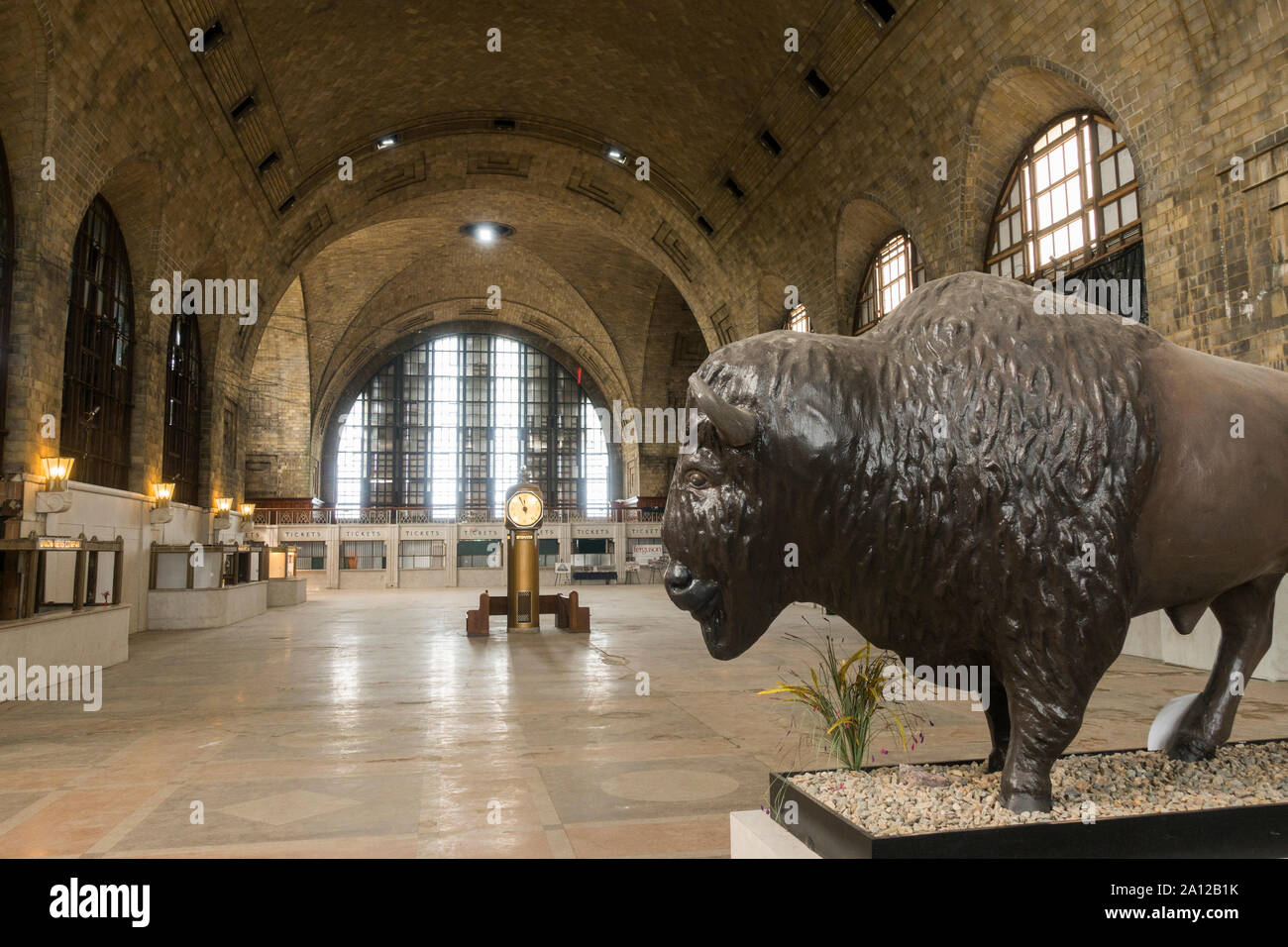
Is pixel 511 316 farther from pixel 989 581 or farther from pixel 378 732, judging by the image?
pixel 989 581

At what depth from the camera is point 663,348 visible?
95.8 ft

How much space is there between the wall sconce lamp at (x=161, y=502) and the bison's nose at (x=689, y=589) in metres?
13.6

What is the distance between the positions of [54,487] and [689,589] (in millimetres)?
10319

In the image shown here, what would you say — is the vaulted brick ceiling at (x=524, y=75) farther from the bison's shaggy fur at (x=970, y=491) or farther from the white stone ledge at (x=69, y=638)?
the bison's shaggy fur at (x=970, y=491)

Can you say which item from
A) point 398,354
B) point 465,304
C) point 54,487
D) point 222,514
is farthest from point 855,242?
point 398,354

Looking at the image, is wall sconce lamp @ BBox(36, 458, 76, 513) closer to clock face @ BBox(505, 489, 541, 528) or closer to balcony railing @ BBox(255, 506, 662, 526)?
clock face @ BBox(505, 489, 541, 528)

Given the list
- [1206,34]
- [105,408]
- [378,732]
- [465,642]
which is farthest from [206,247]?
[1206,34]

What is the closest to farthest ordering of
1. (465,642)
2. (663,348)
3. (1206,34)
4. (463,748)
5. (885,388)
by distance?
(885,388), (463,748), (1206,34), (465,642), (663,348)

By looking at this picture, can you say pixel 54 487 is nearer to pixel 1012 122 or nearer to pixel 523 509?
pixel 523 509

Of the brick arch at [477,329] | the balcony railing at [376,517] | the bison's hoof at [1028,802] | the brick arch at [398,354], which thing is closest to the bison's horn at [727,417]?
the bison's hoof at [1028,802]

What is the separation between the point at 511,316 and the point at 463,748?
1193 inches

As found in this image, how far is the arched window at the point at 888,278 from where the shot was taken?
13664mm

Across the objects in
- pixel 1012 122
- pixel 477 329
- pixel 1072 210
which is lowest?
pixel 1072 210

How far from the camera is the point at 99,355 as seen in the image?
1218 cm
